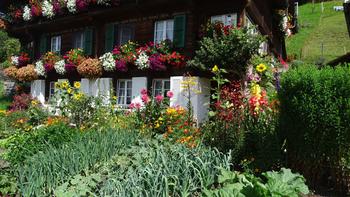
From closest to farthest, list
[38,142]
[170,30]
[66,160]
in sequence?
[66,160], [38,142], [170,30]

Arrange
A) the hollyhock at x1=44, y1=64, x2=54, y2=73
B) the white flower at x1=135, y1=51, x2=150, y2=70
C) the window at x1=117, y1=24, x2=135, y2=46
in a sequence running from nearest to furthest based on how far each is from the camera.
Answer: the white flower at x1=135, y1=51, x2=150, y2=70
the window at x1=117, y1=24, x2=135, y2=46
the hollyhock at x1=44, y1=64, x2=54, y2=73

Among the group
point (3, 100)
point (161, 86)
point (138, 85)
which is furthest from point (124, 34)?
point (3, 100)

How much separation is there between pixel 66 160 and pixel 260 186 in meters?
2.80

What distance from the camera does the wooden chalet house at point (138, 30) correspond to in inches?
500

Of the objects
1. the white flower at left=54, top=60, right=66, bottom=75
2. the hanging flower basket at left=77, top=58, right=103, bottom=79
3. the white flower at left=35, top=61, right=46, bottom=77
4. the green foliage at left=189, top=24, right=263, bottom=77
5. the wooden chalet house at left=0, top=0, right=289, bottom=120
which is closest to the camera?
the green foliage at left=189, top=24, right=263, bottom=77

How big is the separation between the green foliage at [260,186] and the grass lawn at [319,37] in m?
25.5

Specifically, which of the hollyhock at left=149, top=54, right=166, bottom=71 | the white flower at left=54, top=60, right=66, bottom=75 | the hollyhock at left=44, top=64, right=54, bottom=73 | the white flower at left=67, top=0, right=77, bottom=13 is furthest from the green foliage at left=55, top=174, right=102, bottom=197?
the hollyhock at left=44, top=64, right=54, bottom=73

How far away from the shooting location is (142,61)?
13211 millimetres

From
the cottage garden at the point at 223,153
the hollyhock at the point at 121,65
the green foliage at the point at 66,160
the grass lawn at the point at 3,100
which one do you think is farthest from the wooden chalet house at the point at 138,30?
the green foliage at the point at 66,160

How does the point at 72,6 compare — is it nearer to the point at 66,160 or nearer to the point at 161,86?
the point at 161,86

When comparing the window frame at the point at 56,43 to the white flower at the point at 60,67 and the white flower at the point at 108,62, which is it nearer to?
the white flower at the point at 60,67

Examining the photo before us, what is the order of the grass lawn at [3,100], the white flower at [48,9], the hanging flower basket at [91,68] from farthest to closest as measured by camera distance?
the grass lawn at [3,100] → the white flower at [48,9] → the hanging flower basket at [91,68]

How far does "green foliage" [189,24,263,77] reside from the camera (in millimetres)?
11094

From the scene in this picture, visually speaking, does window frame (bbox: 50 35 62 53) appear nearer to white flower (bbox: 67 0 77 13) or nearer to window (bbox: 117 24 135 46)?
white flower (bbox: 67 0 77 13)
